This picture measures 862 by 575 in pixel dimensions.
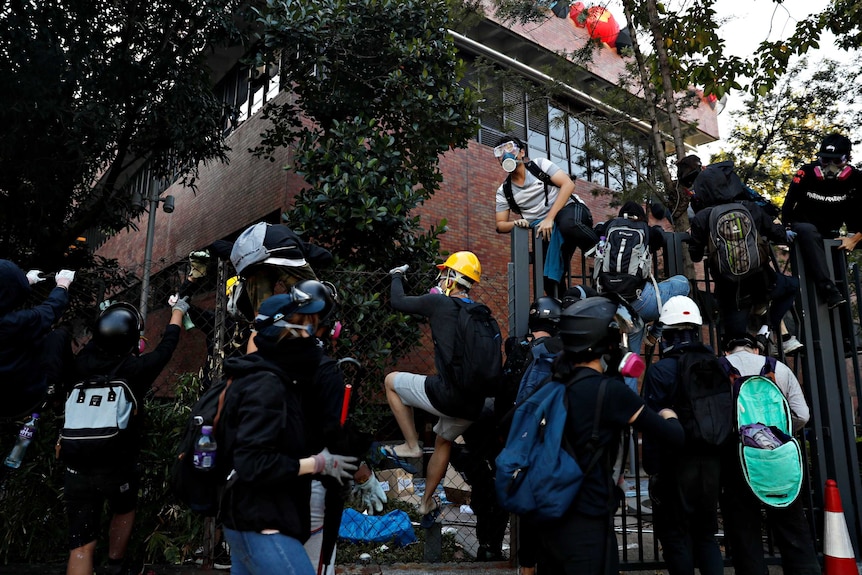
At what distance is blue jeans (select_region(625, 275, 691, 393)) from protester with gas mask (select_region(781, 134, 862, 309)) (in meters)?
1.42

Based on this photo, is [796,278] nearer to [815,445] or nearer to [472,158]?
[815,445]

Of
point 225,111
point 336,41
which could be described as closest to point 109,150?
point 225,111

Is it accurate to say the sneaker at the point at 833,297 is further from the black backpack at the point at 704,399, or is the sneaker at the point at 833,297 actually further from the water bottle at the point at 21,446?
the water bottle at the point at 21,446

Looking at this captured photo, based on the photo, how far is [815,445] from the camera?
4852mm

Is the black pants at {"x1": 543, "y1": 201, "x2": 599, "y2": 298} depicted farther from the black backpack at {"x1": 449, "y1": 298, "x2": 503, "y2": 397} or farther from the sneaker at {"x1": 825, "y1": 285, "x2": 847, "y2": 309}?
the sneaker at {"x1": 825, "y1": 285, "x2": 847, "y2": 309}

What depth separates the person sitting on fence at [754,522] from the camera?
3.79 meters

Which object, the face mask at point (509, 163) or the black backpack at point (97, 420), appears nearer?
the black backpack at point (97, 420)

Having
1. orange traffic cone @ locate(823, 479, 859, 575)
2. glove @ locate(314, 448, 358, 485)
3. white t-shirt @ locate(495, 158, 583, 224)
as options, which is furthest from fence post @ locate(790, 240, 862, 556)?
glove @ locate(314, 448, 358, 485)

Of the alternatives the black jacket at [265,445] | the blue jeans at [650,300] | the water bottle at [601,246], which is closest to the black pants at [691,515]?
the blue jeans at [650,300]

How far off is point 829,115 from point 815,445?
920cm

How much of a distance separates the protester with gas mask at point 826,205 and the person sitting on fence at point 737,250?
0.87ft

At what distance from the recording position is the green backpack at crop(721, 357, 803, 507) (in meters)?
3.68

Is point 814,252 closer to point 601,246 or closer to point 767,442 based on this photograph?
point 601,246

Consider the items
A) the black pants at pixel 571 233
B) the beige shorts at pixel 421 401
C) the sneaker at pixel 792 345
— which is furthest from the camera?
the sneaker at pixel 792 345
